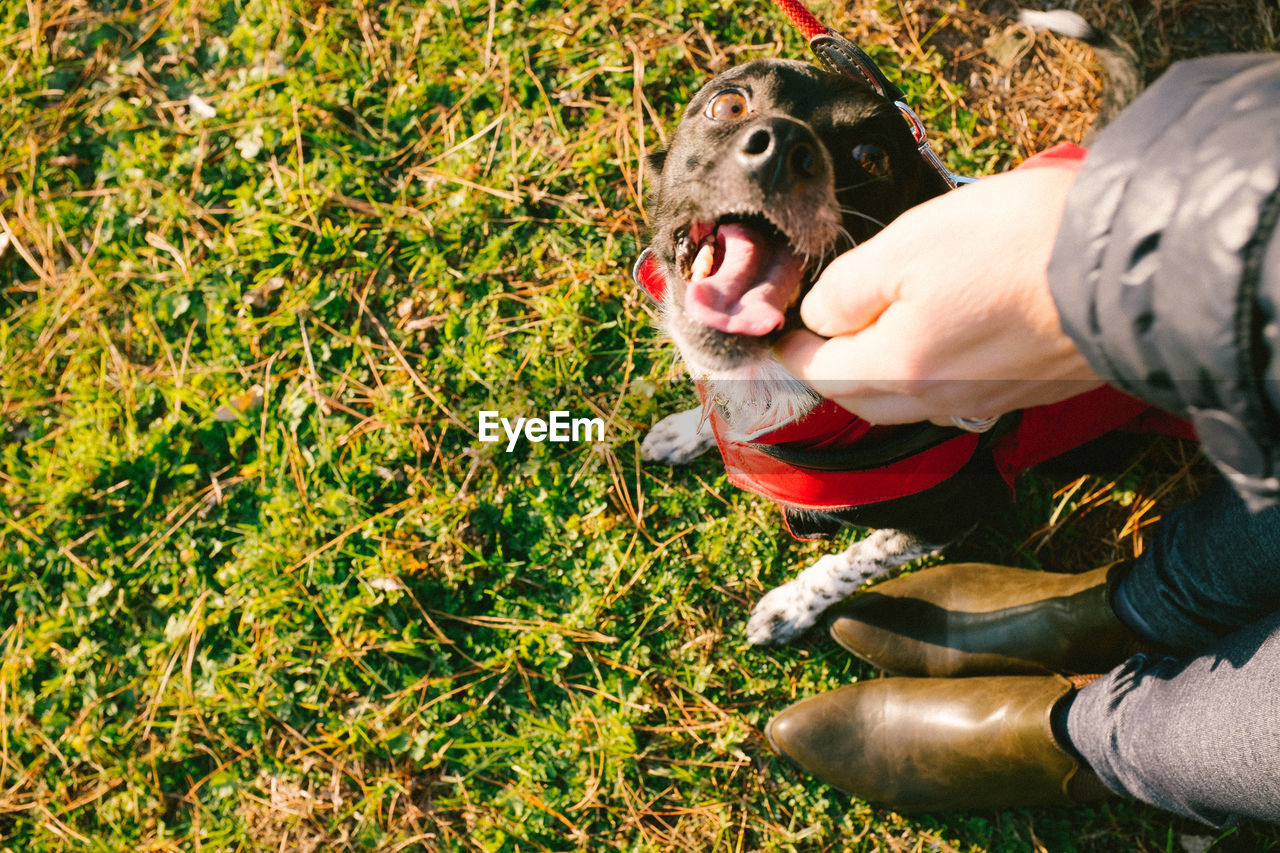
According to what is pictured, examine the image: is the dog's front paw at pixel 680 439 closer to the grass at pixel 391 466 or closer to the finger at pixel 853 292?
the grass at pixel 391 466

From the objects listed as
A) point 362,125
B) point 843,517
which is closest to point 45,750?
point 362,125

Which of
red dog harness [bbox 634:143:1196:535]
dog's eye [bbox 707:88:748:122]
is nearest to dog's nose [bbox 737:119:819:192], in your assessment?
dog's eye [bbox 707:88:748:122]

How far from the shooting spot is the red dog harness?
7.03 feet

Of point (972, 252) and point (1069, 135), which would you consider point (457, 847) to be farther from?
point (1069, 135)

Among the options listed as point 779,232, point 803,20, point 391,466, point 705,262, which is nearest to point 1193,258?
point 779,232

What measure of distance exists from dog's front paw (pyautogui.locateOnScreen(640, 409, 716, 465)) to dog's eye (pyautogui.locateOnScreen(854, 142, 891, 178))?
1.23 m

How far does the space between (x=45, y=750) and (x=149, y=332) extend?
1.88 metres

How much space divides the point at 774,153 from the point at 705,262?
39 cm

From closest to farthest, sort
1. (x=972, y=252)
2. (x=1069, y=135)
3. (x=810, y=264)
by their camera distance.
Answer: (x=972, y=252) < (x=810, y=264) < (x=1069, y=135)

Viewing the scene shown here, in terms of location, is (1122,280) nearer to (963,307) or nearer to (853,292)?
(963,307)

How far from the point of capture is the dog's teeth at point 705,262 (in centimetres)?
219

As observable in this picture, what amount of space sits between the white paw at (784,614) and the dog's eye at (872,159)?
147 centimetres

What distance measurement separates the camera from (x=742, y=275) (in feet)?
6.97

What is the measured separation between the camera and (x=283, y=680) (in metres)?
3.24
